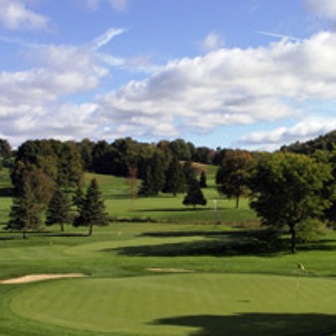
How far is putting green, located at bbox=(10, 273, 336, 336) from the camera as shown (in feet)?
59.4

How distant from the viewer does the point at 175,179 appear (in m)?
130

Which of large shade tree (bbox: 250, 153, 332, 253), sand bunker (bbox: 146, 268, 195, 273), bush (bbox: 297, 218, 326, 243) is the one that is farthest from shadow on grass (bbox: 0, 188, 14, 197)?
sand bunker (bbox: 146, 268, 195, 273)

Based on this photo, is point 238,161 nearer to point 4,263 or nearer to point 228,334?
point 4,263

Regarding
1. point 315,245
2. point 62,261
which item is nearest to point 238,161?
point 315,245

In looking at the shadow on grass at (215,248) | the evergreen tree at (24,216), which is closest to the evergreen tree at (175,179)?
the evergreen tree at (24,216)

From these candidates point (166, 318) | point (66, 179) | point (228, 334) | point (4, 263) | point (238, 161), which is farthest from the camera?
point (66, 179)

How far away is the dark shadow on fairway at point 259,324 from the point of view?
56.7 ft

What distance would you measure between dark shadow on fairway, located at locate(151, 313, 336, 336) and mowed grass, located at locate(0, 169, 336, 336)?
0.11 ft

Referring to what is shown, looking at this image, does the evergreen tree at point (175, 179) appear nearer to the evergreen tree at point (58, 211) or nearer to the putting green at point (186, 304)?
the evergreen tree at point (58, 211)

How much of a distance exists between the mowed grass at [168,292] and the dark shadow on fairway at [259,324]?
0.03 metres

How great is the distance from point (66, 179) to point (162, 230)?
6234 centimetres

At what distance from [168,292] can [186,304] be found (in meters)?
2.54

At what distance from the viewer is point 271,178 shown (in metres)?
49.9

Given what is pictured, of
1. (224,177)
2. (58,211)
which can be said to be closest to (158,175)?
(224,177)
